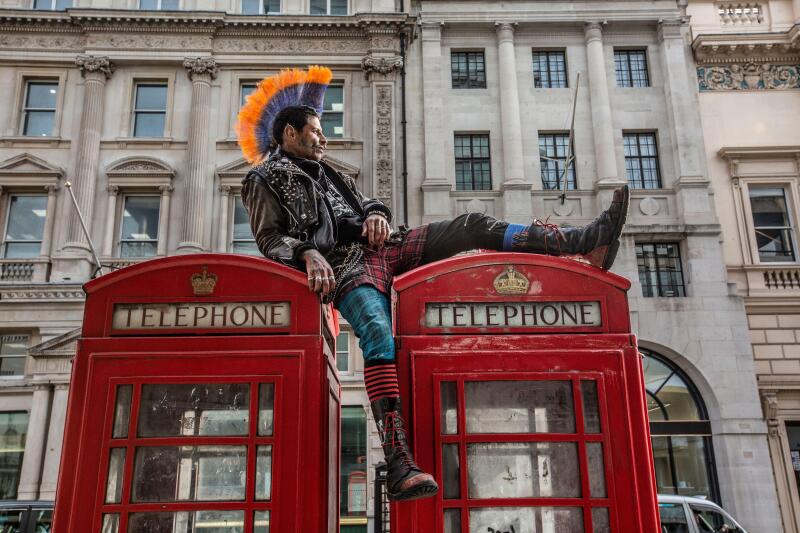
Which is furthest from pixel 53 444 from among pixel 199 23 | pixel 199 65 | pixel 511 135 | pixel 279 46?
pixel 511 135

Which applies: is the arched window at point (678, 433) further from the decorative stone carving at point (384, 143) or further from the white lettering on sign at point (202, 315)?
the white lettering on sign at point (202, 315)

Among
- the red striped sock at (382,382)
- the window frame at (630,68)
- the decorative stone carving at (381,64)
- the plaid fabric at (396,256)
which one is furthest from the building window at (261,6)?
the red striped sock at (382,382)

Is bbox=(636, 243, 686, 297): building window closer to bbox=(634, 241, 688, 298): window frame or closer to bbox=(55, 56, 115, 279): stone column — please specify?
bbox=(634, 241, 688, 298): window frame

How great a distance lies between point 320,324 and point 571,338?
1.41 m

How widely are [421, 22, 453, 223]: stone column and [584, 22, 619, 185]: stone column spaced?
4.47m

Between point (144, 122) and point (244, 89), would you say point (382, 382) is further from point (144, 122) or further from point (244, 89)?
point (144, 122)

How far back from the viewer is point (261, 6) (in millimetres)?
22375

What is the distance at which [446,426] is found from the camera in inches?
145

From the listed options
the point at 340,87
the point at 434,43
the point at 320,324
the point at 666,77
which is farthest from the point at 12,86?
the point at 320,324

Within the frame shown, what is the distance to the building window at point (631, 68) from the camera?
22.0 m

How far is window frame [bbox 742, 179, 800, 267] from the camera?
20156mm

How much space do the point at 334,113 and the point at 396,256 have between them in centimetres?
1835

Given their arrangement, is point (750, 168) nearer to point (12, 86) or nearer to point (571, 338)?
point (571, 338)

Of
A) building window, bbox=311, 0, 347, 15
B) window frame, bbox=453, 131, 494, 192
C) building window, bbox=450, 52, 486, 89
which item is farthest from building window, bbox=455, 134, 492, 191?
building window, bbox=311, 0, 347, 15
